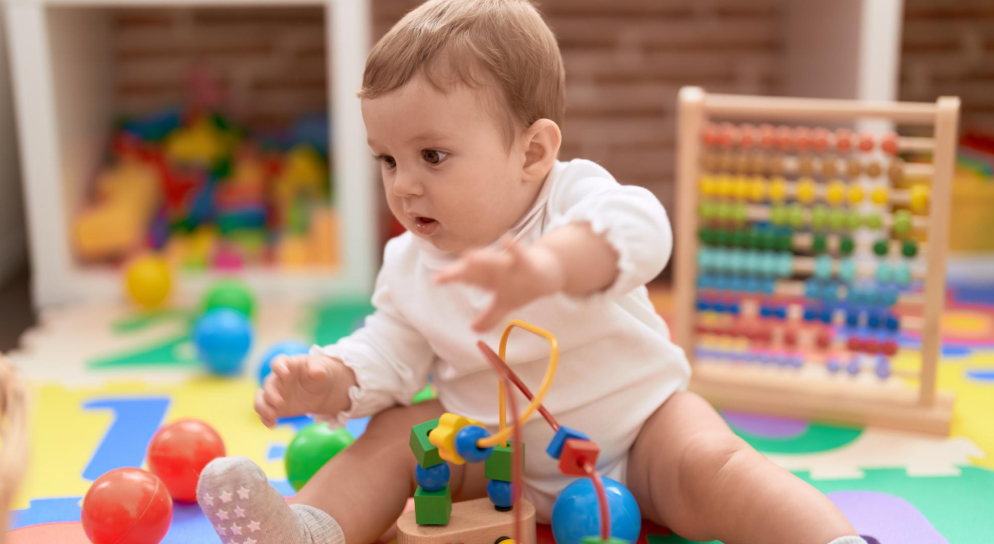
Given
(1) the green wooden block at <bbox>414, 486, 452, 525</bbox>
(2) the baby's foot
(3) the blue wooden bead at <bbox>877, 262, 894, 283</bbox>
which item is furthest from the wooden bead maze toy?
(3) the blue wooden bead at <bbox>877, 262, 894, 283</bbox>

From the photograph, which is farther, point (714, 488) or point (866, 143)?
point (866, 143)

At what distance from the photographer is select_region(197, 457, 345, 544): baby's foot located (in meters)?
0.75

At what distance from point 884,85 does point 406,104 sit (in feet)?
3.59

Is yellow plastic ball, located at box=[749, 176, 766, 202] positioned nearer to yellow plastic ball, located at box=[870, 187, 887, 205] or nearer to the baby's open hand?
yellow plastic ball, located at box=[870, 187, 887, 205]

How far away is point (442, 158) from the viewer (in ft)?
2.67

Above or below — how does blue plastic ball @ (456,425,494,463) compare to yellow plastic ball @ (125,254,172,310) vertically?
above

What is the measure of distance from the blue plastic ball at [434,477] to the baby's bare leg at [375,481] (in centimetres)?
9

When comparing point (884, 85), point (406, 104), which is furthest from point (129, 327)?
point (884, 85)

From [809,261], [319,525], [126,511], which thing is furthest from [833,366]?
[126,511]

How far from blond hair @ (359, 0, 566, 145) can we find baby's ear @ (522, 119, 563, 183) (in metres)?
0.01

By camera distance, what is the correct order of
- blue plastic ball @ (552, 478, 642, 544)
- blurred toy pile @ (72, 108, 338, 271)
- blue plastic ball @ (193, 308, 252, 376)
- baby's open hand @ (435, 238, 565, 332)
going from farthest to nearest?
blurred toy pile @ (72, 108, 338, 271), blue plastic ball @ (193, 308, 252, 376), blue plastic ball @ (552, 478, 642, 544), baby's open hand @ (435, 238, 565, 332)

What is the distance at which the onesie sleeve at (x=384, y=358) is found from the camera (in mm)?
934

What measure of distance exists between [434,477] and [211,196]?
4.55 ft

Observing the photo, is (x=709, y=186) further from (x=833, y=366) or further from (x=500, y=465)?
(x=500, y=465)
